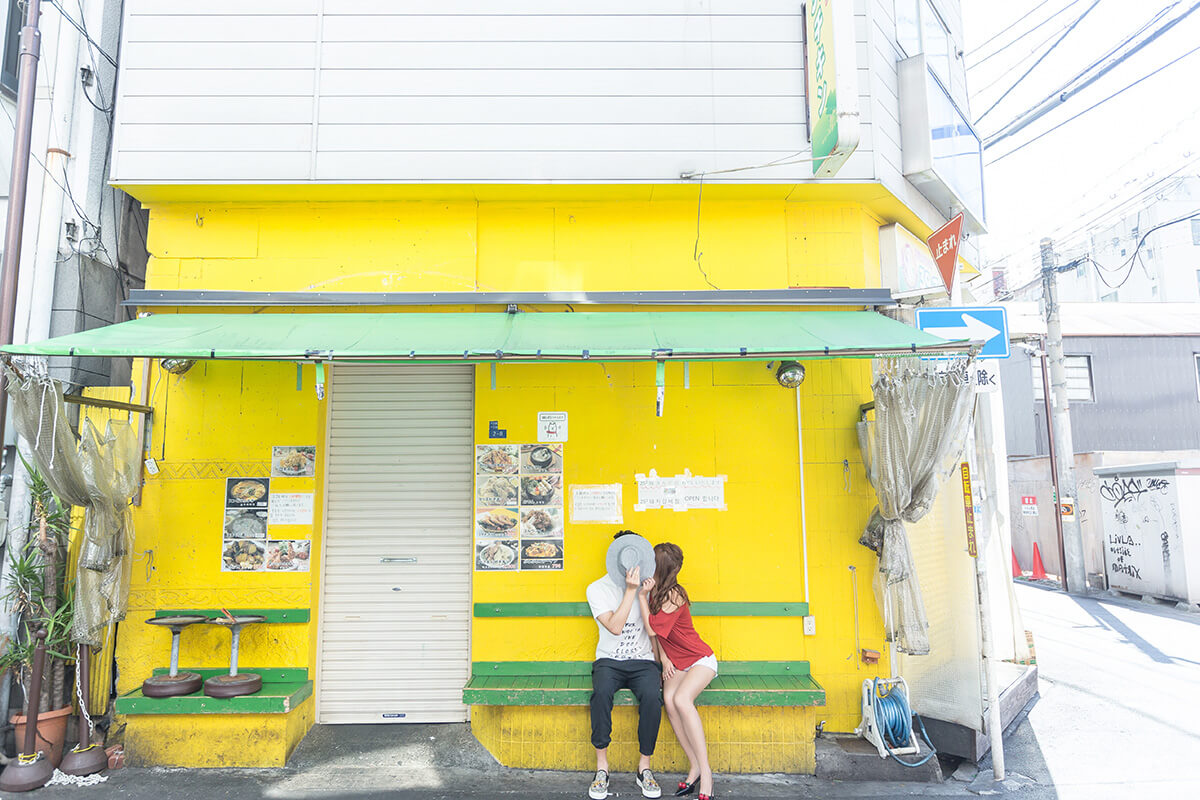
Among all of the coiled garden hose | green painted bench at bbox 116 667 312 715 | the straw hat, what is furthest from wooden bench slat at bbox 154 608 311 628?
the coiled garden hose

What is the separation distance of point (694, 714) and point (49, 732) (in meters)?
4.88

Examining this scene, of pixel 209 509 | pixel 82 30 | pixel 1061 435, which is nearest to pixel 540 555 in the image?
pixel 209 509

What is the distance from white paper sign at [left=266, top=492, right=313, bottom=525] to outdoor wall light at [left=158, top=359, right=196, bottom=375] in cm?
135

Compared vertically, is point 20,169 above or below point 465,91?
below

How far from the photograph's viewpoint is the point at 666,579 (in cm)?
546

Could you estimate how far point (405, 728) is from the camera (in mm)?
5992

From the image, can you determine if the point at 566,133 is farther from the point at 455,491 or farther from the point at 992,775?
the point at 992,775

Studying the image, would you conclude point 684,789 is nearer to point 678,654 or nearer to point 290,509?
point 678,654

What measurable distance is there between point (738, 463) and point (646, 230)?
2.27 m

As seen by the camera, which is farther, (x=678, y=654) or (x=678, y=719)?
(x=678, y=654)

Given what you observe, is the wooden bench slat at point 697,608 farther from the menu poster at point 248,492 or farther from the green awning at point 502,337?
the green awning at point 502,337

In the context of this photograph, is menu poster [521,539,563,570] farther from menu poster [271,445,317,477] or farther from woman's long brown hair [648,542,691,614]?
menu poster [271,445,317,477]

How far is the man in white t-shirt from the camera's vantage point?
17.0 feet

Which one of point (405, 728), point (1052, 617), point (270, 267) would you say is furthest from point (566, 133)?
point (1052, 617)
